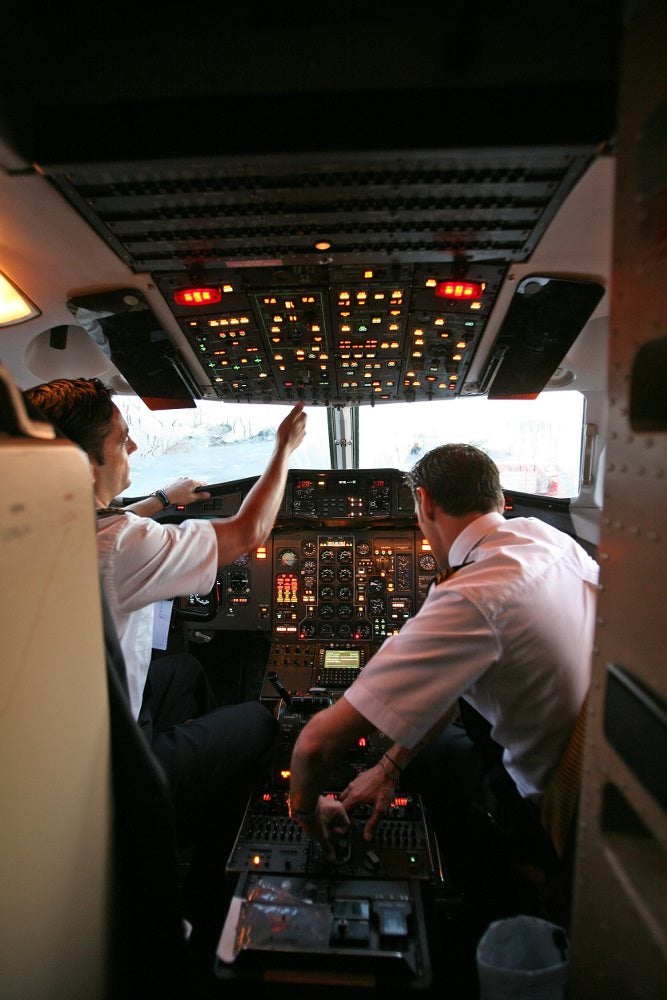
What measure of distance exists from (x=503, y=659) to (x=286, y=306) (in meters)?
1.28

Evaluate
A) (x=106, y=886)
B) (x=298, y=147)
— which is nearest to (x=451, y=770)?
(x=106, y=886)

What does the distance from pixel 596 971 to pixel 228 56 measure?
175cm

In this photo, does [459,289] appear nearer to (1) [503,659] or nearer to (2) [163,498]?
(1) [503,659]

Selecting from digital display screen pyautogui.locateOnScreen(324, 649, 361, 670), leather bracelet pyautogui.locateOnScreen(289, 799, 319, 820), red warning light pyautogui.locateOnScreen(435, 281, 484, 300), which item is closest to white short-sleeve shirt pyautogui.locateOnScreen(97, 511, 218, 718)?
leather bracelet pyautogui.locateOnScreen(289, 799, 319, 820)

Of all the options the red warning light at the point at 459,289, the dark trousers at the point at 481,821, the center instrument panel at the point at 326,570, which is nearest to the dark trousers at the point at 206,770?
the dark trousers at the point at 481,821

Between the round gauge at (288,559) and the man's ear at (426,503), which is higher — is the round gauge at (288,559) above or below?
below

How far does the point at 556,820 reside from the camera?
1.22 meters

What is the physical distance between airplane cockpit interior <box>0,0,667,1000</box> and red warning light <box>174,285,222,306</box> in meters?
0.02

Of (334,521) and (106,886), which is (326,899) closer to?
(106,886)

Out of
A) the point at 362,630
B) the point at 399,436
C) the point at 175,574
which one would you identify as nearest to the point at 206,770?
the point at 175,574

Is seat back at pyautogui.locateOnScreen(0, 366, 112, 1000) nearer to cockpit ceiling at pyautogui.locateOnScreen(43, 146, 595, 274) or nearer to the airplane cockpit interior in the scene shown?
the airplane cockpit interior

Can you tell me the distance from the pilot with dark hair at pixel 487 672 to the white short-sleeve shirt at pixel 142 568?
54 cm

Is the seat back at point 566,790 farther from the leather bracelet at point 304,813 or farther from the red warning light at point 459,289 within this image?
the red warning light at point 459,289

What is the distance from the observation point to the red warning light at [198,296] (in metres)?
1.66
